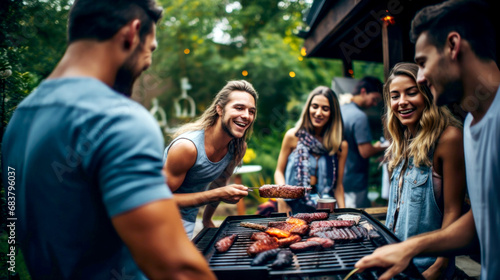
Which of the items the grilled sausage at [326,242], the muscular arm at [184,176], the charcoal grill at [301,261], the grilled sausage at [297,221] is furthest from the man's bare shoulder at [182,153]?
the grilled sausage at [326,242]

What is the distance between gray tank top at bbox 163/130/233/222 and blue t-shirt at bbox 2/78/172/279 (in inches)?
74.4

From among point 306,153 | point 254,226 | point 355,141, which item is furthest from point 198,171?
point 355,141

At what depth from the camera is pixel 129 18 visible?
1244mm

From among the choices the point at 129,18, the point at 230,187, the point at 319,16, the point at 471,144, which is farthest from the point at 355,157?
the point at 129,18

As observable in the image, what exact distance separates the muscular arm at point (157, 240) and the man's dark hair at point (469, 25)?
1682 mm

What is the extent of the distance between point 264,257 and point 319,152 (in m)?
2.91

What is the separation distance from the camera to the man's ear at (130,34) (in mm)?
1240

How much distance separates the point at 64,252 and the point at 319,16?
5.27 metres

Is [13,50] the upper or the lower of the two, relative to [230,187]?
upper

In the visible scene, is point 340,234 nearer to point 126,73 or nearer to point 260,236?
point 260,236

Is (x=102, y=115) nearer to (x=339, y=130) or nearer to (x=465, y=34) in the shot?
(x=465, y=34)

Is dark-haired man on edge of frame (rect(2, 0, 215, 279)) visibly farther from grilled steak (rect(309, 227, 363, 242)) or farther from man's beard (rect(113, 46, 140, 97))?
grilled steak (rect(309, 227, 363, 242))

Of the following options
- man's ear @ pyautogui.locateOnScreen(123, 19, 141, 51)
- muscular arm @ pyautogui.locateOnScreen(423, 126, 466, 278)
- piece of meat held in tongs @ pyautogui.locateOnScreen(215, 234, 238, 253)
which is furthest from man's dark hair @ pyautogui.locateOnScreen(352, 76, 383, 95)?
man's ear @ pyautogui.locateOnScreen(123, 19, 141, 51)

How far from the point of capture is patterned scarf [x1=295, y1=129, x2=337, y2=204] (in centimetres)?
455
